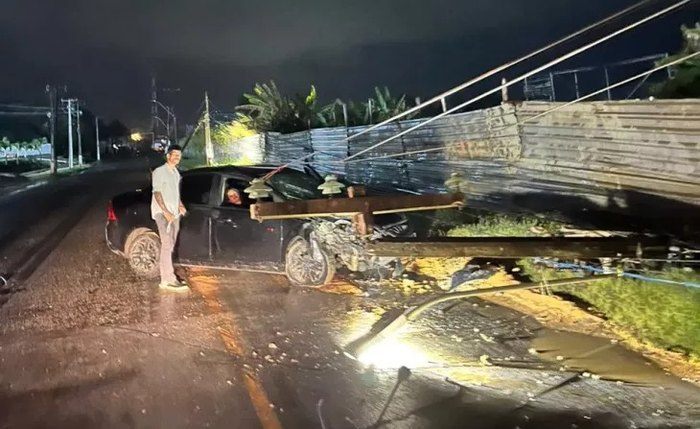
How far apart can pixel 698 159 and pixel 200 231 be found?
6.21 m

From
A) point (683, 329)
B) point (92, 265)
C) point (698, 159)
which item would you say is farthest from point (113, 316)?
point (698, 159)

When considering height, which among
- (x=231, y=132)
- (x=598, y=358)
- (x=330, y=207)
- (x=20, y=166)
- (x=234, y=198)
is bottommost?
(x=598, y=358)

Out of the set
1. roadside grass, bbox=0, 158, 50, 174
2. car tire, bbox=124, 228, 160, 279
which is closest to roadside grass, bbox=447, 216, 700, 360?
car tire, bbox=124, 228, 160, 279

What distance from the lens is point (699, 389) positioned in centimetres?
600

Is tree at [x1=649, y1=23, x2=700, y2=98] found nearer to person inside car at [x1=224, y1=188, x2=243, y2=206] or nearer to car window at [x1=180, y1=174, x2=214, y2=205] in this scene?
person inside car at [x1=224, y1=188, x2=243, y2=206]

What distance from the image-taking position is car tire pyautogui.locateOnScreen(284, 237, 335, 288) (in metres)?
9.80

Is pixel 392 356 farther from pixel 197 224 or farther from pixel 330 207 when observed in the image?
pixel 197 224

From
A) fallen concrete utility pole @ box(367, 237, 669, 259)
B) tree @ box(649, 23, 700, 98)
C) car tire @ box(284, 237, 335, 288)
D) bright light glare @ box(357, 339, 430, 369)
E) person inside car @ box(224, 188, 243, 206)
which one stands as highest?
tree @ box(649, 23, 700, 98)

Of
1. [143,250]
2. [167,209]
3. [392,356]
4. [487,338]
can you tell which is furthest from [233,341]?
[143,250]

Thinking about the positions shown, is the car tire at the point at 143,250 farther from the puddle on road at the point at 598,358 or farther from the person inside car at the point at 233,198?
the puddle on road at the point at 598,358

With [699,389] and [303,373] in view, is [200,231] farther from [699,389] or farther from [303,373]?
[699,389]

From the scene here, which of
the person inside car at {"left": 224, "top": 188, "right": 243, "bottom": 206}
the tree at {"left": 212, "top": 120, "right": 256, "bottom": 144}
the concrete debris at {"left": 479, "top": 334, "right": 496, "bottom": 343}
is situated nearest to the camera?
the concrete debris at {"left": 479, "top": 334, "right": 496, "bottom": 343}

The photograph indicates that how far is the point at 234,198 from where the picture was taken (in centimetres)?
1050

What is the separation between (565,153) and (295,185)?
3722mm
